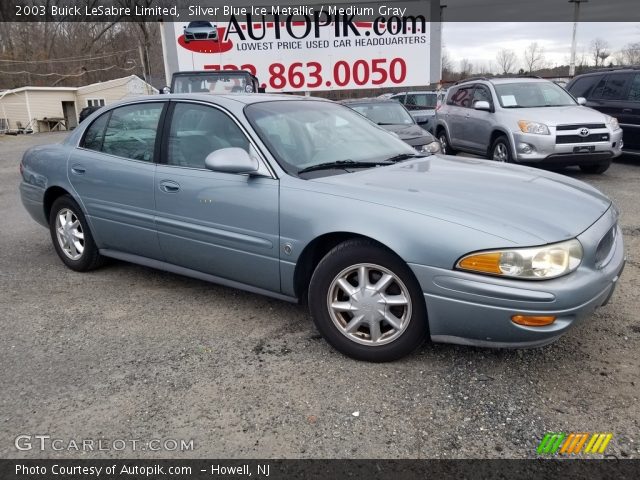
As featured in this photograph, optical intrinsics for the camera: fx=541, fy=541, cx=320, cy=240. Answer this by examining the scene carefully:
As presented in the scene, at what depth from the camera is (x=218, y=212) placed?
352 centimetres

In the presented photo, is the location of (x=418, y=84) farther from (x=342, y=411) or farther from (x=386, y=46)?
(x=342, y=411)

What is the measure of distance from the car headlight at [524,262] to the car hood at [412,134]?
5.85 meters

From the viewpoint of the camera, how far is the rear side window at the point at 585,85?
34.5 ft

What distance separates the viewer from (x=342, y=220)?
2.99 metres

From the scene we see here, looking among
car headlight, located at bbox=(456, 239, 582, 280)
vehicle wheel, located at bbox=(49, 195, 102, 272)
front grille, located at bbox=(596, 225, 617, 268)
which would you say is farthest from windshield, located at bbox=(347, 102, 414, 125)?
car headlight, located at bbox=(456, 239, 582, 280)

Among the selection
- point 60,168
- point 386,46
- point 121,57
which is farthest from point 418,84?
point 121,57

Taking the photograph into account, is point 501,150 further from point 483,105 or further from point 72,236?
point 72,236

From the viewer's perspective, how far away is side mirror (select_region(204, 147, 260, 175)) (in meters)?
3.29

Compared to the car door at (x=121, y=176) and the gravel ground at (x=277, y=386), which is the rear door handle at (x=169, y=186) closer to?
the car door at (x=121, y=176)

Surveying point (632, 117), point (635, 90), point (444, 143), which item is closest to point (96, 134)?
point (444, 143)

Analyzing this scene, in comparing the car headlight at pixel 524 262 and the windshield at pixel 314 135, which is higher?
the windshield at pixel 314 135

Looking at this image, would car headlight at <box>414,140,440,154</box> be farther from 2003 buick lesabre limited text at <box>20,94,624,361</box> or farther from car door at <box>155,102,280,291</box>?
car door at <box>155,102,280,291</box>

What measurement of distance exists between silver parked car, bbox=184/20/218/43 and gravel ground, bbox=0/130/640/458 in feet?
38.5

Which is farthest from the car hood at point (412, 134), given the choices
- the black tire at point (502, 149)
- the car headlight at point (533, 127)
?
the car headlight at point (533, 127)
